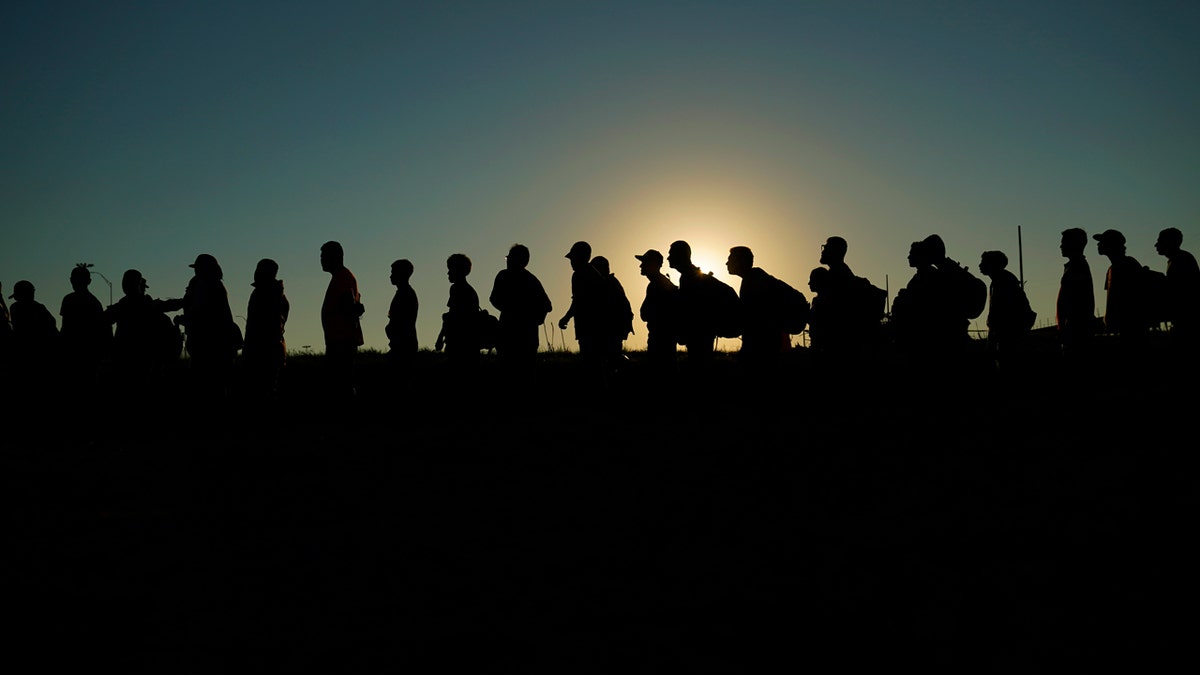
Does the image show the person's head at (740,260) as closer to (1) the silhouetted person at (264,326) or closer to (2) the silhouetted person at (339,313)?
(2) the silhouetted person at (339,313)

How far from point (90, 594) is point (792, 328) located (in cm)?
810

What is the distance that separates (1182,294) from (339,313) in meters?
Answer: 8.57

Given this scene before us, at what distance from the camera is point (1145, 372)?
39.0ft

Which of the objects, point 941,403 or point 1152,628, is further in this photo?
point 941,403

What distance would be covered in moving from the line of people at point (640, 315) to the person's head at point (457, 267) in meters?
0.01

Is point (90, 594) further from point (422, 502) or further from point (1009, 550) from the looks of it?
point (1009, 550)

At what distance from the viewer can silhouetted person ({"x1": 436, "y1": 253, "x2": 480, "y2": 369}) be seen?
12.8 metres

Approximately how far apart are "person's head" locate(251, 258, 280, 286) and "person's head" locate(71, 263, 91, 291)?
2.00 metres

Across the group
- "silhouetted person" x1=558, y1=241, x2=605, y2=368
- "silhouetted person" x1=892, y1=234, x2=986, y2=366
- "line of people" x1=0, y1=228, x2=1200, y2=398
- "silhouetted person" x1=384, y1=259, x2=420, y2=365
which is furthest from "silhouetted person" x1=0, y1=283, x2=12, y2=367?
"silhouetted person" x1=892, y1=234, x2=986, y2=366

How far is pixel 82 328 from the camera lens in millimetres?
12461

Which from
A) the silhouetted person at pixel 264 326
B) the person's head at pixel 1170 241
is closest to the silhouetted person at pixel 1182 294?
the person's head at pixel 1170 241

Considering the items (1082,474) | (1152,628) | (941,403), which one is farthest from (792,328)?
(1152,628)

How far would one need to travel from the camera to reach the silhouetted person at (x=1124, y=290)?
11.4m

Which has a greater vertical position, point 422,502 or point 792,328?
point 792,328
